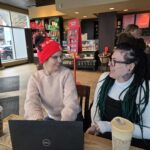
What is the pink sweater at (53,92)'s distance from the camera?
136 cm

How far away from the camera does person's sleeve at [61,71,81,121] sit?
125 centimetres

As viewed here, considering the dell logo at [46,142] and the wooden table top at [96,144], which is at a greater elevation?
the dell logo at [46,142]

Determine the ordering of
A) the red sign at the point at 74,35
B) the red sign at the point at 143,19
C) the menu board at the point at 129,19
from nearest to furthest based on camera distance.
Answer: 1. the red sign at the point at 74,35
2. the red sign at the point at 143,19
3. the menu board at the point at 129,19

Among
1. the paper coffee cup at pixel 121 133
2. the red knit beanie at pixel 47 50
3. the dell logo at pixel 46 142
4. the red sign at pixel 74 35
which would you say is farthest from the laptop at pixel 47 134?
the red sign at pixel 74 35

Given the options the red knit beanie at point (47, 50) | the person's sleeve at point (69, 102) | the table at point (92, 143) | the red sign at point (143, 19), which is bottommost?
the table at point (92, 143)

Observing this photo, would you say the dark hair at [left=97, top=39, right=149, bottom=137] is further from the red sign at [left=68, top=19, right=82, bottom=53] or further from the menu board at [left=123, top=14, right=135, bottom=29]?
the menu board at [left=123, top=14, right=135, bottom=29]

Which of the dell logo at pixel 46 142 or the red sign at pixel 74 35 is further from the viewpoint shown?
the red sign at pixel 74 35

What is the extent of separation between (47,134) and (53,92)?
2.39 feet

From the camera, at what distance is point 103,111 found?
1334mm

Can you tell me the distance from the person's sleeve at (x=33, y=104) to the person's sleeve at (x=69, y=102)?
0.20 m

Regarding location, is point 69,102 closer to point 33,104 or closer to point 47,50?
point 33,104

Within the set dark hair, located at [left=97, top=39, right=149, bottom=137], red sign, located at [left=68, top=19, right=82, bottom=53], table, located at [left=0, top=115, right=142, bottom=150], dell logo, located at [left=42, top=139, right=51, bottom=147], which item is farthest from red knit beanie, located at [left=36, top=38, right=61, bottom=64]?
red sign, located at [left=68, top=19, right=82, bottom=53]

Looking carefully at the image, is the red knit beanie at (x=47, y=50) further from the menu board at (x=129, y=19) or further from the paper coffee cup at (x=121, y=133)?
the menu board at (x=129, y=19)

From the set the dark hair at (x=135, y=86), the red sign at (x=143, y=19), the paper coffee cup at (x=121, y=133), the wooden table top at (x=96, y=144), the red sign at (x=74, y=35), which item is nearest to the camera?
the paper coffee cup at (x=121, y=133)
